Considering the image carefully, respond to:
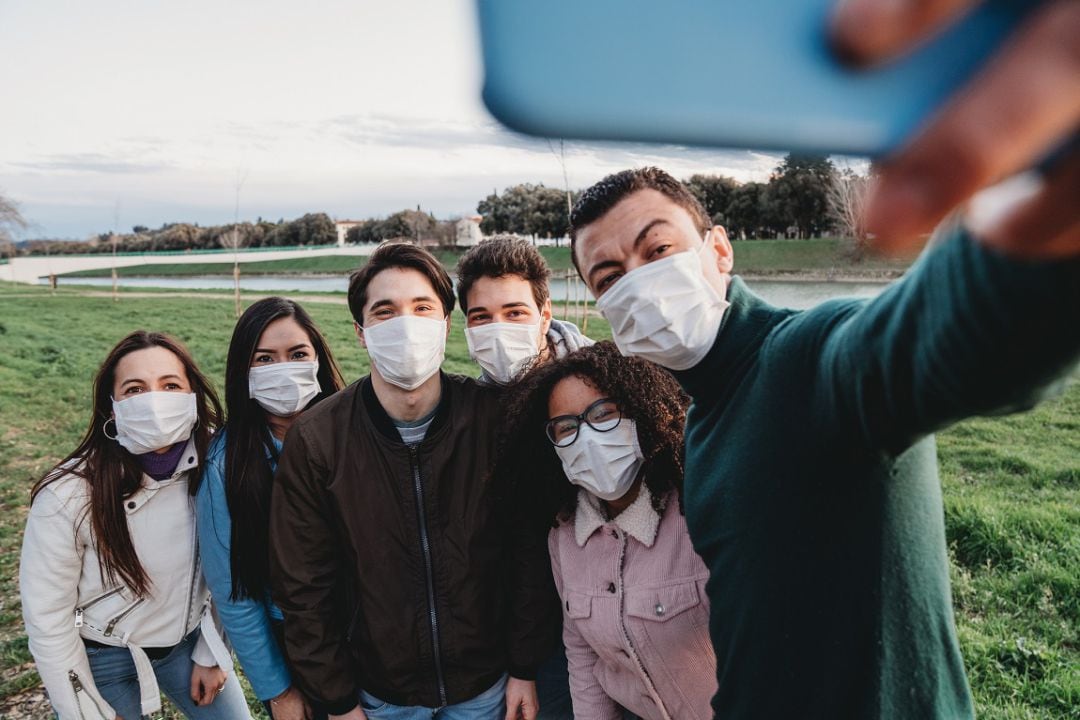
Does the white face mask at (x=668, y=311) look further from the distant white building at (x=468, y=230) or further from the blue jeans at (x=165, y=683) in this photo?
the distant white building at (x=468, y=230)

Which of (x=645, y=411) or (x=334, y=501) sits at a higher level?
(x=645, y=411)

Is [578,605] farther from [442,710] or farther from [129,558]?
[129,558]

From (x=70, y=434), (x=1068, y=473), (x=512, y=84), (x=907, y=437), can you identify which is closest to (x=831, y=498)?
(x=907, y=437)

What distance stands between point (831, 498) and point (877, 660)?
0.35 metres

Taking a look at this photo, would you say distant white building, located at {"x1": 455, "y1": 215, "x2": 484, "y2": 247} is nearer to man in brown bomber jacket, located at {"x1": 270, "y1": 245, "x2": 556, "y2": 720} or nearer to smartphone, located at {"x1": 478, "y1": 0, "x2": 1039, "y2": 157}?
man in brown bomber jacket, located at {"x1": 270, "y1": 245, "x2": 556, "y2": 720}

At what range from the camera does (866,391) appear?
3.14 ft

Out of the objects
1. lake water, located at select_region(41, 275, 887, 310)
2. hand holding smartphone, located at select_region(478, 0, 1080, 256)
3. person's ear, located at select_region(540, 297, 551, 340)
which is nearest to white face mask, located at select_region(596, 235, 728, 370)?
hand holding smartphone, located at select_region(478, 0, 1080, 256)

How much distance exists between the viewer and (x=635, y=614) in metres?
2.16

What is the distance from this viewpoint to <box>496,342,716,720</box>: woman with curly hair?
6.97ft

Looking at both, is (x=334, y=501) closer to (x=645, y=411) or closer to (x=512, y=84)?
(x=645, y=411)

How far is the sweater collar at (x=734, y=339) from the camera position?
144cm

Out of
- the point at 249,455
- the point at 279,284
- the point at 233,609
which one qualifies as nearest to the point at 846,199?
the point at 249,455

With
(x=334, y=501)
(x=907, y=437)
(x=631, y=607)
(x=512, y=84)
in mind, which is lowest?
(x=631, y=607)

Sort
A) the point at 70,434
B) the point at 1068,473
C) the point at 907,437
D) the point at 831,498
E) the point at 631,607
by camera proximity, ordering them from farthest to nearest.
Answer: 1. the point at 70,434
2. the point at 1068,473
3. the point at 631,607
4. the point at 831,498
5. the point at 907,437
